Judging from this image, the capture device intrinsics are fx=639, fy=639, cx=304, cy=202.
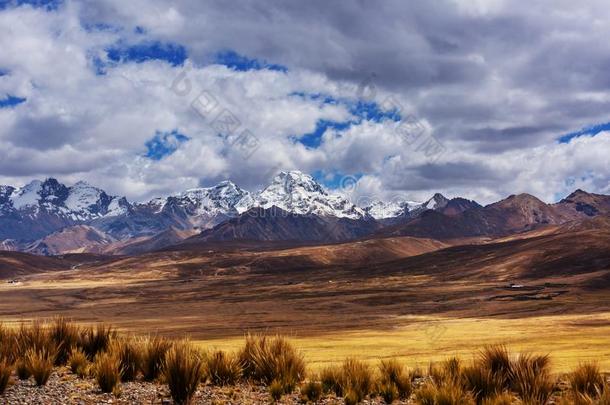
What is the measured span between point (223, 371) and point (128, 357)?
2826 millimetres

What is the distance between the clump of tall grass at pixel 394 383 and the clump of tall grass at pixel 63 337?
376 inches

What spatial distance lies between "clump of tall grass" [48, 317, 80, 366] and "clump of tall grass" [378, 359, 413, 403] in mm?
9538

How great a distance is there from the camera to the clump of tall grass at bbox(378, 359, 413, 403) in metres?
17.2

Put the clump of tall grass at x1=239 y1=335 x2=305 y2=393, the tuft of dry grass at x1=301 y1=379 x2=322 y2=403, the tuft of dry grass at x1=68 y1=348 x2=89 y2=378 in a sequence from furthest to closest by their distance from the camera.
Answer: the clump of tall grass at x1=239 y1=335 x2=305 y2=393
the tuft of dry grass at x1=68 y1=348 x2=89 y2=378
the tuft of dry grass at x1=301 y1=379 x2=322 y2=403

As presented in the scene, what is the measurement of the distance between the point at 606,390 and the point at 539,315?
217ft

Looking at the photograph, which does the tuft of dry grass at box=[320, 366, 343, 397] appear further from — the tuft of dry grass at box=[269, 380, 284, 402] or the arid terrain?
the arid terrain

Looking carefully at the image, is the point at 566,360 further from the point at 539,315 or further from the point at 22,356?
the point at 539,315

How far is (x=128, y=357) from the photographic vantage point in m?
18.7

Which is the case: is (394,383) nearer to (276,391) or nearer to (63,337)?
(276,391)

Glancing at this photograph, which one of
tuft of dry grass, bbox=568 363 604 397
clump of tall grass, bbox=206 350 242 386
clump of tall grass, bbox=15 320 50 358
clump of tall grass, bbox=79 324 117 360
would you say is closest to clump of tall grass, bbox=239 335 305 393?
clump of tall grass, bbox=206 350 242 386

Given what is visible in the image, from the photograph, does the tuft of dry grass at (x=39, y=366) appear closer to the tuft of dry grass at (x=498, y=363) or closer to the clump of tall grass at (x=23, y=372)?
the clump of tall grass at (x=23, y=372)

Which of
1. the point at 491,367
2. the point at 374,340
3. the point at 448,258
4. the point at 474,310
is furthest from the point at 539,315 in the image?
the point at 448,258

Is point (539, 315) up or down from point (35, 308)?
down

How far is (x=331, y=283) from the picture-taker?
154375 mm
